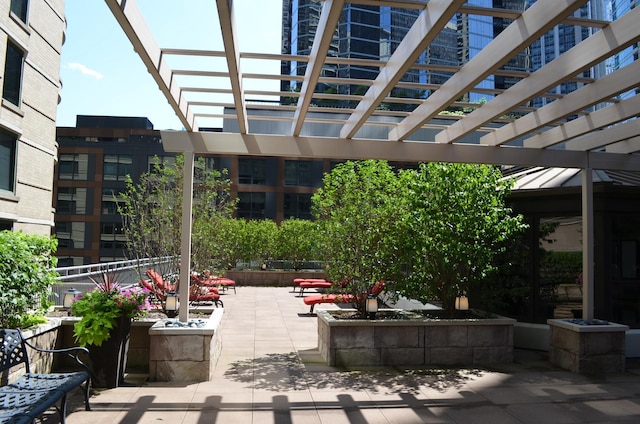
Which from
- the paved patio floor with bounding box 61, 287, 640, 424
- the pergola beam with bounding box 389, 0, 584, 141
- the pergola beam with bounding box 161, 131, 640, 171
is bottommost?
the paved patio floor with bounding box 61, 287, 640, 424

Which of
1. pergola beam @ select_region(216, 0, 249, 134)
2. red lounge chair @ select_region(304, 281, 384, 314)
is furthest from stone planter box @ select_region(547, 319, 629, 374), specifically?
pergola beam @ select_region(216, 0, 249, 134)

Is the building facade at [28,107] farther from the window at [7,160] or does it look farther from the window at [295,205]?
the window at [295,205]

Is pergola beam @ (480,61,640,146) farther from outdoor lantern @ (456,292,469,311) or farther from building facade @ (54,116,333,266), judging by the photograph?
building facade @ (54,116,333,266)

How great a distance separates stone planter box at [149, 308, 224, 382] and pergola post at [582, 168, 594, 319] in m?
5.79

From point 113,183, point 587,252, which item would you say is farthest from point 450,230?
point 113,183

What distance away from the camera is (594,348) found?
24.4 ft

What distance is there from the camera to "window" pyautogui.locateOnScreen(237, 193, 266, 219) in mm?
43812

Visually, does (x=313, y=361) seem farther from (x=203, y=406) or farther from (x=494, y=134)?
(x=494, y=134)

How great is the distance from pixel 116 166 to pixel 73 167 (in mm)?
3977

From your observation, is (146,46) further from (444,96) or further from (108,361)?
(108,361)

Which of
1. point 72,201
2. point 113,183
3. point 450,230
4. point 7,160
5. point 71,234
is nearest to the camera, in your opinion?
point 450,230

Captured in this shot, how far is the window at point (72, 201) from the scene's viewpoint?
156 feet

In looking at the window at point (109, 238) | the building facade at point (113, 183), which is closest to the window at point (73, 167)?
the building facade at point (113, 183)

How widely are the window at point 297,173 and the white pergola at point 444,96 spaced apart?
3675cm
